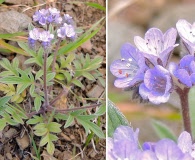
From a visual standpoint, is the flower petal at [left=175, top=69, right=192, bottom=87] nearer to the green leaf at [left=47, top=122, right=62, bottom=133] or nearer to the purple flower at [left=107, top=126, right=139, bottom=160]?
the purple flower at [left=107, top=126, right=139, bottom=160]

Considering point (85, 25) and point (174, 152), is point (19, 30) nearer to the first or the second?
point (85, 25)

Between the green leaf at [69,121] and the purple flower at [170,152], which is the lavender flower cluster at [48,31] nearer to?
the green leaf at [69,121]

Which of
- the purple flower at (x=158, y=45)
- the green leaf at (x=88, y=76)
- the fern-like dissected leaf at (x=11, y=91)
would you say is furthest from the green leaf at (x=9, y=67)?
the purple flower at (x=158, y=45)

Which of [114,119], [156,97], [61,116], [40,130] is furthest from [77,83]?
[156,97]

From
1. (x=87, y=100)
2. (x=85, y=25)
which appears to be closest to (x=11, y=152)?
(x=87, y=100)

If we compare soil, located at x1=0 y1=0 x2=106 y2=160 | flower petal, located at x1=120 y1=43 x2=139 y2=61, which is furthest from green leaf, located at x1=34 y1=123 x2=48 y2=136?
flower petal, located at x1=120 y1=43 x2=139 y2=61

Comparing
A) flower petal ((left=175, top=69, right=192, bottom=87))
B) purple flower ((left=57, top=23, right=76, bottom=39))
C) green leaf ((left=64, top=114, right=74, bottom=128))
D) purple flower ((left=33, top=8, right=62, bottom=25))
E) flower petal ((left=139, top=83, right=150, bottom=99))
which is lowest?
green leaf ((left=64, top=114, right=74, bottom=128))

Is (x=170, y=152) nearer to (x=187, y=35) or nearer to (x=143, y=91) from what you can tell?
(x=143, y=91)
